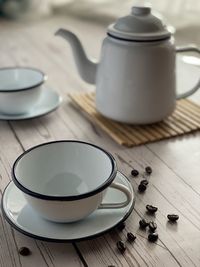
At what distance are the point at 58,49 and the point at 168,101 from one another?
0.59m

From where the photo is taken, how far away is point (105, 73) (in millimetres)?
807

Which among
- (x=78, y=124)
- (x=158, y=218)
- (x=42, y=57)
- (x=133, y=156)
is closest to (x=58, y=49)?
(x=42, y=57)

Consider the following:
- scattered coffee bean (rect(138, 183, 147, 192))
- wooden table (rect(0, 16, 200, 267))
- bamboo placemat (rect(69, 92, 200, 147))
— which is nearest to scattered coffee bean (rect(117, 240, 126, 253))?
wooden table (rect(0, 16, 200, 267))

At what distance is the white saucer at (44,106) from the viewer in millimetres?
853

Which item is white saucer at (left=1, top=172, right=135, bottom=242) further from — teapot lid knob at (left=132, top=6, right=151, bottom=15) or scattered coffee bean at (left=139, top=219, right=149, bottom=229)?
teapot lid knob at (left=132, top=6, right=151, bottom=15)

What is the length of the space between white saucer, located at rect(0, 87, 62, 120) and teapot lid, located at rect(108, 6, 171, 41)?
0.65 ft

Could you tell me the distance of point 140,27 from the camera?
0.77 metres

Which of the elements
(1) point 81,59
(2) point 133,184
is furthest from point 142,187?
(1) point 81,59

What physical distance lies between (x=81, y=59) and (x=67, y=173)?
1.05ft

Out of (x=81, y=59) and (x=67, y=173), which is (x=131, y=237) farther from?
(x=81, y=59)

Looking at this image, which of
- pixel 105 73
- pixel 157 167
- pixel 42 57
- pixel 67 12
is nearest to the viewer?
pixel 157 167

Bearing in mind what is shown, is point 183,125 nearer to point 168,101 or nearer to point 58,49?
point 168,101

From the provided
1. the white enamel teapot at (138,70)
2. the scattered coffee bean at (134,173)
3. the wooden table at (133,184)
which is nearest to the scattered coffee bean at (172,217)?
the wooden table at (133,184)

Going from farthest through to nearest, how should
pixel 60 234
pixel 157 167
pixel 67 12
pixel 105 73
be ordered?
pixel 67 12 < pixel 105 73 < pixel 157 167 < pixel 60 234
